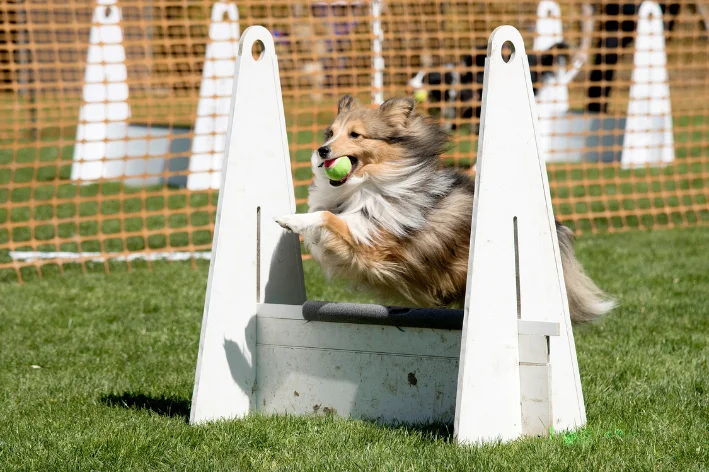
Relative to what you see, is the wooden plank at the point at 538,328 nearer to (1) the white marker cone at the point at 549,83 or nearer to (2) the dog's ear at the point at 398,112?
(2) the dog's ear at the point at 398,112

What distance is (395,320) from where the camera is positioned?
3607 mm

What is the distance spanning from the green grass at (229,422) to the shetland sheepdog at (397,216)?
0.64 m

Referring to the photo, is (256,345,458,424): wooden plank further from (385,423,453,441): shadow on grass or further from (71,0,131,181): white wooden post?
(71,0,131,181): white wooden post

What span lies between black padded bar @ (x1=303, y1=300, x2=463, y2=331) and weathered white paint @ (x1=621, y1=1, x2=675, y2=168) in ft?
29.3

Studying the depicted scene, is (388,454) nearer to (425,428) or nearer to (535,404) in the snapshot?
(425,428)

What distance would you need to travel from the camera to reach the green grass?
3324 millimetres

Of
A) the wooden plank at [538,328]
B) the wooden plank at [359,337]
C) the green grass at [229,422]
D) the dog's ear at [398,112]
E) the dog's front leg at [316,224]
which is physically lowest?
the green grass at [229,422]

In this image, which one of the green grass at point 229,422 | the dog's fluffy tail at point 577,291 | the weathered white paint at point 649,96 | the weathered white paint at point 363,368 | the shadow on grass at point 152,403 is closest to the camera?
the green grass at point 229,422

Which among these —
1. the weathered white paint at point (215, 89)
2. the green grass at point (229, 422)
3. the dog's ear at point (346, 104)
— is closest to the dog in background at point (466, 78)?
the weathered white paint at point (215, 89)

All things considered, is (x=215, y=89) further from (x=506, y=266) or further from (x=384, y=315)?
(x=506, y=266)

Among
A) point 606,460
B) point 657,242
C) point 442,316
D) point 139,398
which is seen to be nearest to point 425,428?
point 442,316

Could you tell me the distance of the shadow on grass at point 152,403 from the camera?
4.06 meters

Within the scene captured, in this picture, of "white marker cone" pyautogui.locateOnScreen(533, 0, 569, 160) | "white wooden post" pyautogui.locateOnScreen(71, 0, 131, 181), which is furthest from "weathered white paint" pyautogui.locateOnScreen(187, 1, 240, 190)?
"white marker cone" pyautogui.locateOnScreen(533, 0, 569, 160)

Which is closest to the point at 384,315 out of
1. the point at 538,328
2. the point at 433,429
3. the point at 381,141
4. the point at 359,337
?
the point at 359,337
